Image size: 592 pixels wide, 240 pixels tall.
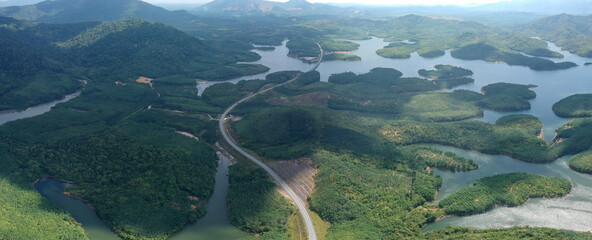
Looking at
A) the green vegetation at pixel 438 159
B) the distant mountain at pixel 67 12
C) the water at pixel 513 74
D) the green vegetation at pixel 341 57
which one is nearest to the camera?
the green vegetation at pixel 438 159

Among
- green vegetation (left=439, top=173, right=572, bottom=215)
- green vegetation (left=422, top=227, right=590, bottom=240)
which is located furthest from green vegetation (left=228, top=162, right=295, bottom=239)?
green vegetation (left=439, top=173, right=572, bottom=215)

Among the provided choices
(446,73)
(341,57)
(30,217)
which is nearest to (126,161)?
(30,217)

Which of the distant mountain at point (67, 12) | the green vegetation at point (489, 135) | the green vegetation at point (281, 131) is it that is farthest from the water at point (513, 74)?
the distant mountain at point (67, 12)

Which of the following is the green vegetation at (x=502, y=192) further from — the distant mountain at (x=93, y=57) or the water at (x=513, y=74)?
the distant mountain at (x=93, y=57)

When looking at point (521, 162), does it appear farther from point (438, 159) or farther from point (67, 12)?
point (67, 12)

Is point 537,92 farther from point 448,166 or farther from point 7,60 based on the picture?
point 7,60

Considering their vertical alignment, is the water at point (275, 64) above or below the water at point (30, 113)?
above
